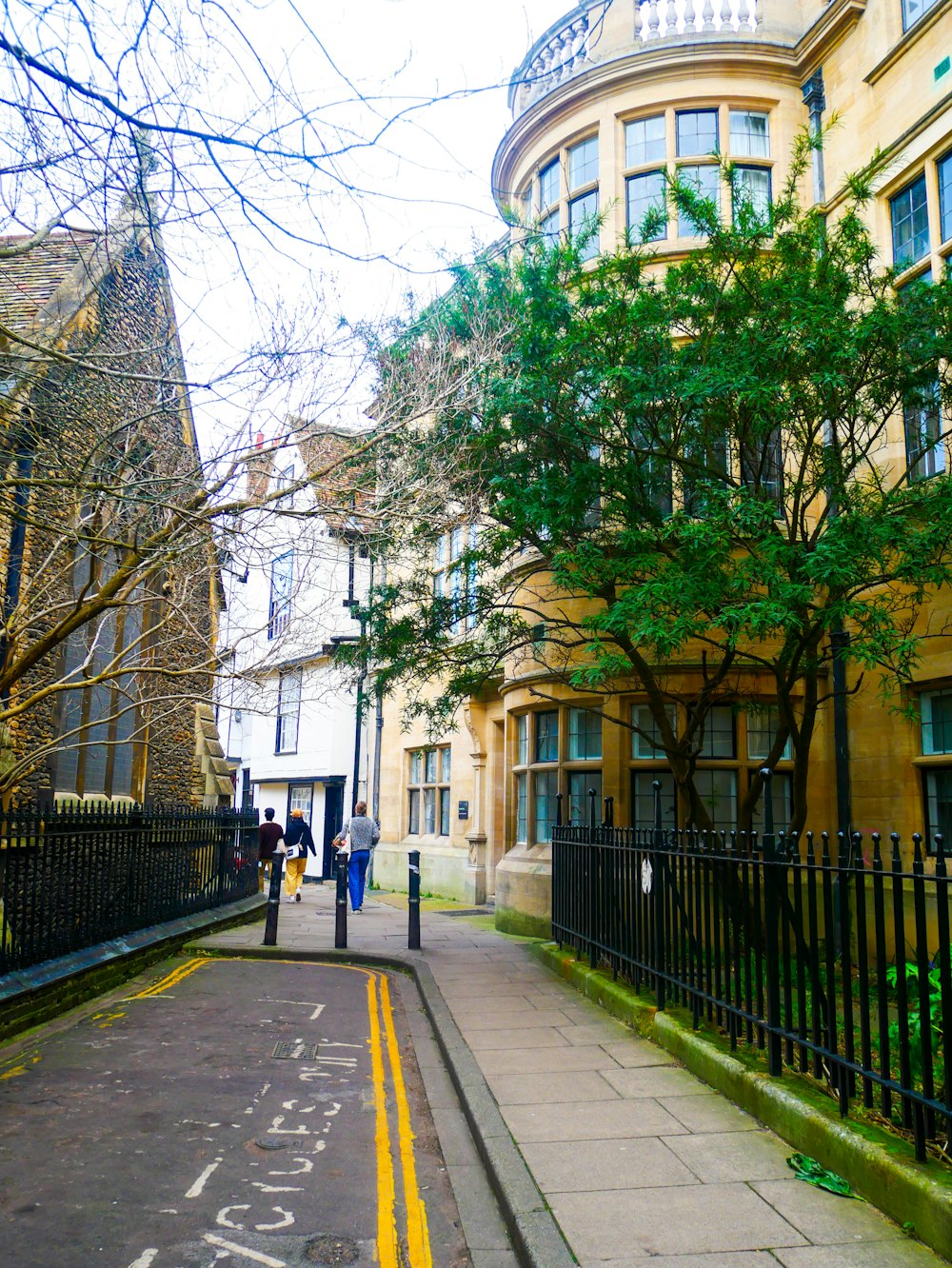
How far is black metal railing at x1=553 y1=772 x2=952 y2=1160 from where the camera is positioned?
404cm

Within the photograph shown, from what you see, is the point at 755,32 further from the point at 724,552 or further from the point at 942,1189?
the point at 942,1189

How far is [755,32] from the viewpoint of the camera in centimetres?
1338

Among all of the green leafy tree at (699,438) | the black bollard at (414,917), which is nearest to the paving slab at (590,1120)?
the green leafy tree at (699,438)

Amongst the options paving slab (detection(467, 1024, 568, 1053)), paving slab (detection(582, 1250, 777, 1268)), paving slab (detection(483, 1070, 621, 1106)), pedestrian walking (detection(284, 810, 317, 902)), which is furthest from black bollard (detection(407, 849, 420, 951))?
paving slab (detection(582, 1250, 777, 1268))

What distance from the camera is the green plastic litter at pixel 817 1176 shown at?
4199 mm

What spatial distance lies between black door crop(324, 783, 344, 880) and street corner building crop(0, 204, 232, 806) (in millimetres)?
7813

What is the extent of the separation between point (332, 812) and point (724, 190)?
2117cm

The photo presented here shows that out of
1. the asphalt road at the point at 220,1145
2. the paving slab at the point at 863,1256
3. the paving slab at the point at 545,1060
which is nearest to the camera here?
the paving slab at the point at 863,1256

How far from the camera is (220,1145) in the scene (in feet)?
16.7

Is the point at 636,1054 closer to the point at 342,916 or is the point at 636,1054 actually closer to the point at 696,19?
the point at 342,916

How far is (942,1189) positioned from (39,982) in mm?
6761

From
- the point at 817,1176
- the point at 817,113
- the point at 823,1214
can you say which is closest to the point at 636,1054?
the point at 817,1176

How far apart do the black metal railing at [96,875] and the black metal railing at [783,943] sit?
458 cm

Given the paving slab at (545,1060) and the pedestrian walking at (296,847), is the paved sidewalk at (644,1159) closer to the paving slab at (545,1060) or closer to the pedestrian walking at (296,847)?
the paving slab at (545,1060)
